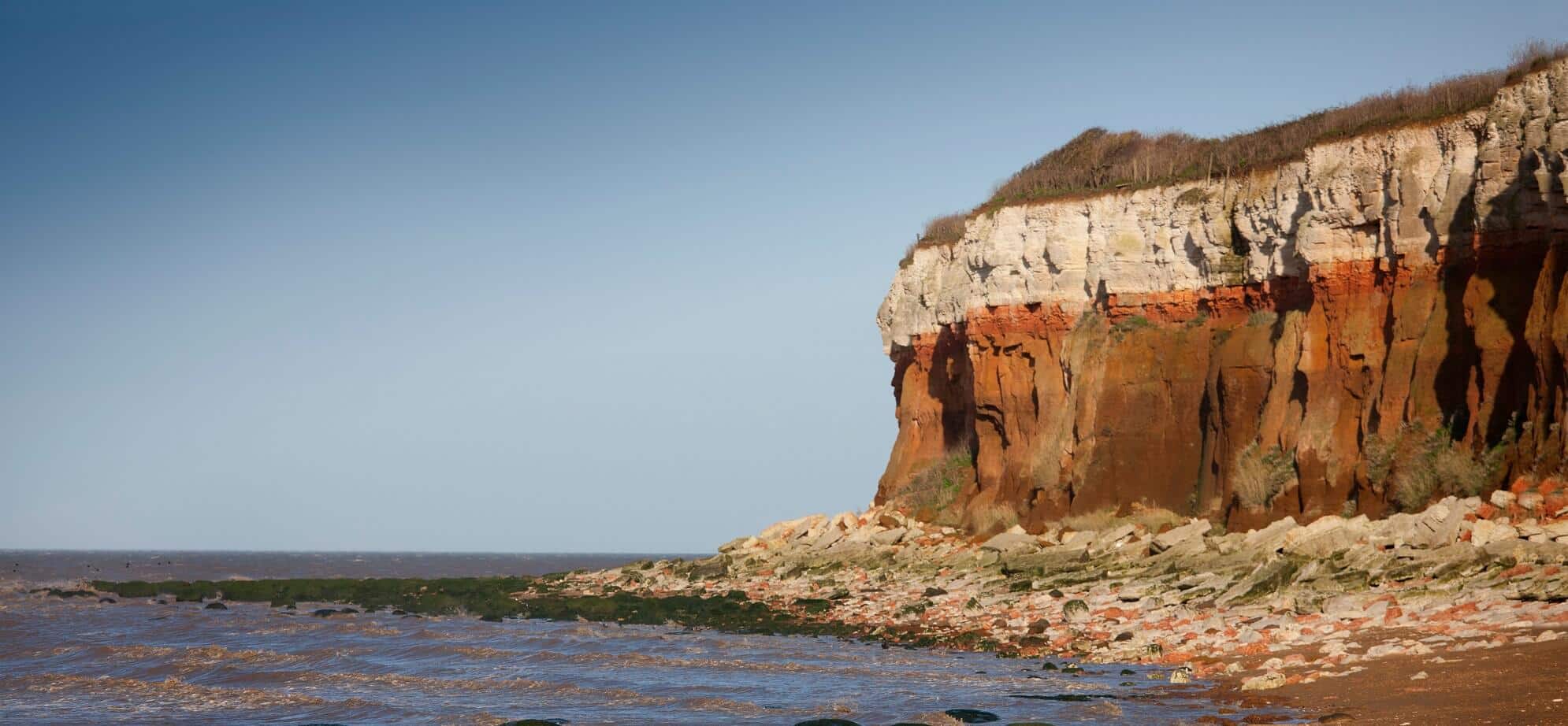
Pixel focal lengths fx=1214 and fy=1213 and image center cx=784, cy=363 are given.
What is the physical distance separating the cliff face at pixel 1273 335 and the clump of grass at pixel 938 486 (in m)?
0.10

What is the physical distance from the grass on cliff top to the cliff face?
1.77ft

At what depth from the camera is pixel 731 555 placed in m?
40.2

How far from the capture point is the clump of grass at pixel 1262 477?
2575 centimetres

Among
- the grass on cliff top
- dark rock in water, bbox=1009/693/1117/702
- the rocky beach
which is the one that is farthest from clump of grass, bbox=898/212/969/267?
dark rock in water, bbox=1009/693/1117/702

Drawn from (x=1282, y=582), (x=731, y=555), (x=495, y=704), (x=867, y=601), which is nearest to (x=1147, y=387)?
(x=867, y=601)

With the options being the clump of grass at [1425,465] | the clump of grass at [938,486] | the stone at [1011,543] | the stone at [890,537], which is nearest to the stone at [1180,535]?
the clump of grass at [1425,465]

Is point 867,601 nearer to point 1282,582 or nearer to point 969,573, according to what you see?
point 969,573

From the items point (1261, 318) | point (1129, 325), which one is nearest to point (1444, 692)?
point (1261, 318)

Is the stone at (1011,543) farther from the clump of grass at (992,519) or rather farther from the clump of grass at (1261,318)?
the clump of grass at (1261,318)

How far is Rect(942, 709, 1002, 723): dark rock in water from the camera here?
13.9m

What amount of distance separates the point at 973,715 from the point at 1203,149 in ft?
80.6

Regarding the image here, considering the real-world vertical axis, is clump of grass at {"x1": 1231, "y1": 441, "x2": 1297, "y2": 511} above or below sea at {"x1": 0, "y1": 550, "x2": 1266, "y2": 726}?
above

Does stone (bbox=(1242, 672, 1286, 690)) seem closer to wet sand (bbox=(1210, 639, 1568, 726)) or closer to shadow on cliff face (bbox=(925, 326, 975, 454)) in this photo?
wet sand (bbox=(1210, 639, 1568, 726))

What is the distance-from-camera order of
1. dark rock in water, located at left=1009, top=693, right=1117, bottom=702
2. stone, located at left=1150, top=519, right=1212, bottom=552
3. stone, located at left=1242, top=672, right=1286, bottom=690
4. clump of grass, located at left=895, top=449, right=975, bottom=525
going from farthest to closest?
clump of grass, located at left=895, top=449, right=975, bottom=525 < stone, located at left=1150, top=519, right=1212, bottom=552 < dark rock in water, located at left=1009, top=693, right=1117, bottom=702 < stone, located at left=1242, top=672, right=1286, bottom=690
